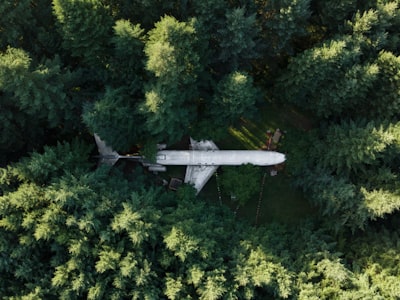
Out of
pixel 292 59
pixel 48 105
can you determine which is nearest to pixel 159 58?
pixel 48 105

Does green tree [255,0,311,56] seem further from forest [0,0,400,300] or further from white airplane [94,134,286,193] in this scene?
white airplane [94,134,286,193]

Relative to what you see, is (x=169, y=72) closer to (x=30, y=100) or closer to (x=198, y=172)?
(x=30, y=100)

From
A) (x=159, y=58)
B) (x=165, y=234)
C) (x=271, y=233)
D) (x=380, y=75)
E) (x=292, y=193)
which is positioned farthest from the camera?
(x=292, y=193)

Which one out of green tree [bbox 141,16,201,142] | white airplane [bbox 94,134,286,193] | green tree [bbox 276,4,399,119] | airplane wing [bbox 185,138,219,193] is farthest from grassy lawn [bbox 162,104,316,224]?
green tree [bbox 141,16,201,142]

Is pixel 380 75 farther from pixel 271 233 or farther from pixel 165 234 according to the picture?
pixel 165 234

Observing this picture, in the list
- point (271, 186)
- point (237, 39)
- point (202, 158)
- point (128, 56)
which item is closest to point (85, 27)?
point (128, 56)

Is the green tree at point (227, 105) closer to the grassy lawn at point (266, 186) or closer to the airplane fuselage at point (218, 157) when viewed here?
the airplane fuselage at point (218, 157)
